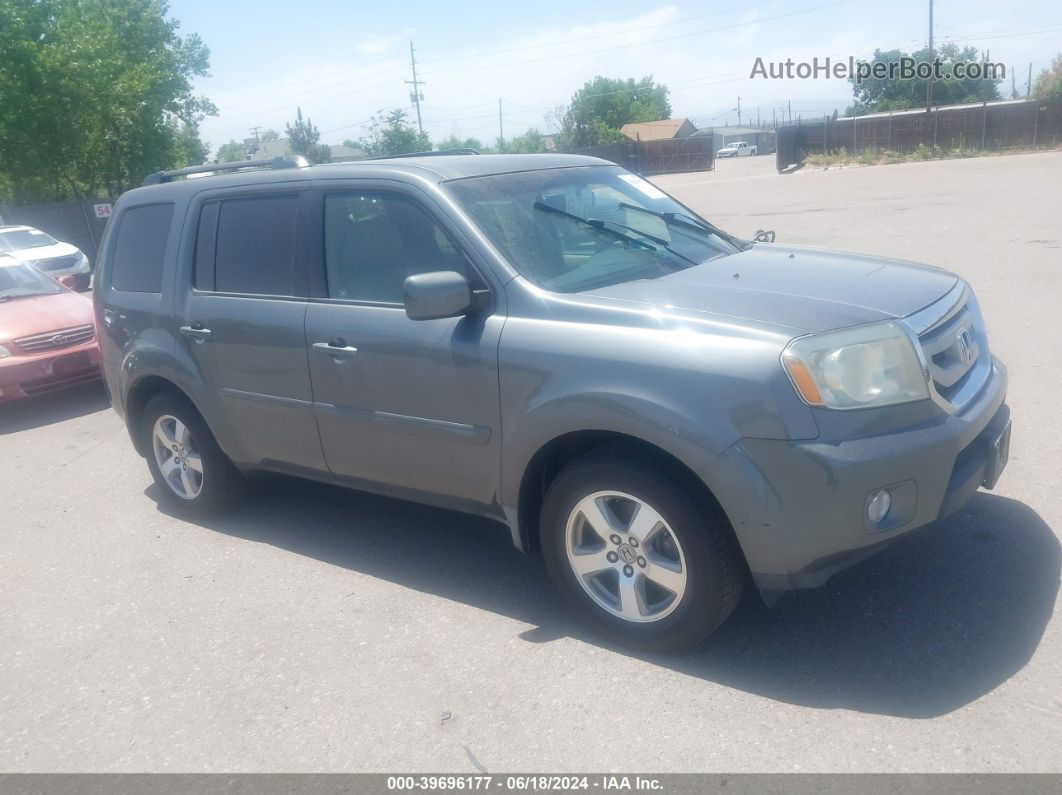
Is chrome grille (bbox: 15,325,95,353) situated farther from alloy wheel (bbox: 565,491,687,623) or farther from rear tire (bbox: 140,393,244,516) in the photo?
alloy wheel (bbox: 565,491,687,623)

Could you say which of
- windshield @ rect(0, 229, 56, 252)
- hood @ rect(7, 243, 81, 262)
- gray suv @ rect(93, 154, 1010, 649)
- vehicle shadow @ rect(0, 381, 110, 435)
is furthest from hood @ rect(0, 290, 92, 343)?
windshield @ rect(0, 229, 56, 252)

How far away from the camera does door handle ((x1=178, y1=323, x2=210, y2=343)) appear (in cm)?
488

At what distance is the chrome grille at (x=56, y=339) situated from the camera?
857 centimetres

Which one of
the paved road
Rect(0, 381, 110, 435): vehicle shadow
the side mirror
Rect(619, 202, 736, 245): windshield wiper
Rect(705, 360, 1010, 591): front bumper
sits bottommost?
the paved road

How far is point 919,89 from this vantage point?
77.0 m

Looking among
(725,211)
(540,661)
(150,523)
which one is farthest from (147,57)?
(540,661)

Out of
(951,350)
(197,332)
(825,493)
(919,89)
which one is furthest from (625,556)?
(919,89)

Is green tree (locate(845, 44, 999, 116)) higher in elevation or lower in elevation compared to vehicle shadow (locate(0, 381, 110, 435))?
higher

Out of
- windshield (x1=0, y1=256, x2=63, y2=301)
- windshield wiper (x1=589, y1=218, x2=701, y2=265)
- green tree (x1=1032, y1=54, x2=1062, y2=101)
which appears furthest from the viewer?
green tree (x1=1032, y1=54, x2=1062, y2=101)

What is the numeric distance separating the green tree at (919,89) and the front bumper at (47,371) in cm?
7438

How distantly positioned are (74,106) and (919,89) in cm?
6743

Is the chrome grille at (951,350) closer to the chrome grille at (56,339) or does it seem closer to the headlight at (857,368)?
the headlight at (857,368)

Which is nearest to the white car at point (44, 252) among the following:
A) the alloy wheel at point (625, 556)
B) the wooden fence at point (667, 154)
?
the alloy wheel at point (625, 556)

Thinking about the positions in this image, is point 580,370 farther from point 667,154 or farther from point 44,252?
point 667,154
